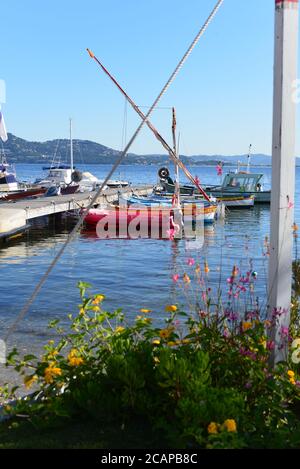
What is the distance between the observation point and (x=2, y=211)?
27.8 meters

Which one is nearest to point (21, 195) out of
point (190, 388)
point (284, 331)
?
point (284, 331)

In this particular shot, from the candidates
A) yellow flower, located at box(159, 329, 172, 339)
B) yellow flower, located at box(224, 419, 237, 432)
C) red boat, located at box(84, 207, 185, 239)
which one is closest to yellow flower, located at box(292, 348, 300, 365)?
yellow flower, located at box(159, 329, 172, 339)

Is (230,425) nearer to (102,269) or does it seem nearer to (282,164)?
(282,164)

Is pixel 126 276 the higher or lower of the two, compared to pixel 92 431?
lower

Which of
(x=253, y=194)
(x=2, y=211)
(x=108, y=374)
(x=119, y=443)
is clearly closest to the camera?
(x=119, y=443)

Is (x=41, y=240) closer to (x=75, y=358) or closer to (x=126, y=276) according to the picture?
(x=126, y=276)

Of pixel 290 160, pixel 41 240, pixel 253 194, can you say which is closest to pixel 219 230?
pixel 41 240

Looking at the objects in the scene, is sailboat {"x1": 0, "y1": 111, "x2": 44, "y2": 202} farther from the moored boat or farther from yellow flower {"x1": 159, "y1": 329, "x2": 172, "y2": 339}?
yellow flower {"x1": 159, "y1": 329, "x2": 172, "y2": 339}

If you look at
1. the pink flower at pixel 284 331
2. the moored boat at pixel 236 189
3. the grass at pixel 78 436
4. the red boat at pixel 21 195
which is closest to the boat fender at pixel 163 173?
the moored boat at pixel 236 189

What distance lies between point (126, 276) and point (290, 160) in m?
14.6

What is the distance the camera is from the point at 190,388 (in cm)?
398

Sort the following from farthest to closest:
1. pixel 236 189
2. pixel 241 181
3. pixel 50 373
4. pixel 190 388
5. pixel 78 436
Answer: pixel 241 181 < pixel 236 189 < pixel 50 373 < pixel 78 436 < pixel 190 388

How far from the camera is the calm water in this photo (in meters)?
13.5

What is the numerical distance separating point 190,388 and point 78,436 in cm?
89
